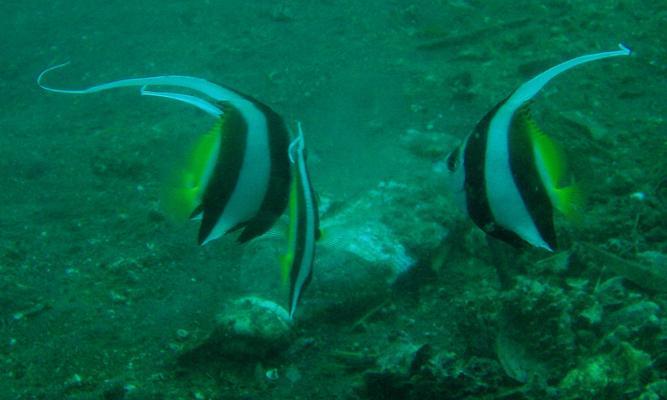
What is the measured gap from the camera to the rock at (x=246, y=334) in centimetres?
324

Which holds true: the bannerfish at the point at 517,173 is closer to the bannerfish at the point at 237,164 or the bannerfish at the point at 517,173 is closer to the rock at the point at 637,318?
the bannerfish at the point at 237,164

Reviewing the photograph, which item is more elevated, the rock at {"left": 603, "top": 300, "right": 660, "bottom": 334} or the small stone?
the rock at {"left": 603, "top": 300, "right": 660, "bottom": 334}

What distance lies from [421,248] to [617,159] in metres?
2.47

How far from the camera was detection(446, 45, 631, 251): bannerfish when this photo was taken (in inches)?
60.1

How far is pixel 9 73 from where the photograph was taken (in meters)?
10.5

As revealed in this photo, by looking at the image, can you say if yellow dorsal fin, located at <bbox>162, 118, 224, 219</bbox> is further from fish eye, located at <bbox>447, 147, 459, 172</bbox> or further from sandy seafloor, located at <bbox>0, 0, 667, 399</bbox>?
sandy seafloor, located at <bbox>0, 0, 667, 399</bbox>

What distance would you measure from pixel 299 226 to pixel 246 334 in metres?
1.94

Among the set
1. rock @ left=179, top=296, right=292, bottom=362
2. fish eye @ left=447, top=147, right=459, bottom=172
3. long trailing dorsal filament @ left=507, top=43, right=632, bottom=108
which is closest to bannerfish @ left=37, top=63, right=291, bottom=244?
fish eye @ left=447, top=147, right=459, bottom=172

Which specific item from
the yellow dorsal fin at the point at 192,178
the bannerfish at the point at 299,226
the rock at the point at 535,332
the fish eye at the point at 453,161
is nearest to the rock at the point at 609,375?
the rock at the point at 535,332

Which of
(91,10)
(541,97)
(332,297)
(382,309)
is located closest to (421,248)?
(382,309)

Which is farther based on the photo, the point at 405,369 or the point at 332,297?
the point at 332,297

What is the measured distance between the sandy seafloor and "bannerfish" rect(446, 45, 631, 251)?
0.69ft

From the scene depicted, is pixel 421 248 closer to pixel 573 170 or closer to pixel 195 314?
pixel 195 314

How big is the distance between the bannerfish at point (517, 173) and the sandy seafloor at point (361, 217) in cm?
21
